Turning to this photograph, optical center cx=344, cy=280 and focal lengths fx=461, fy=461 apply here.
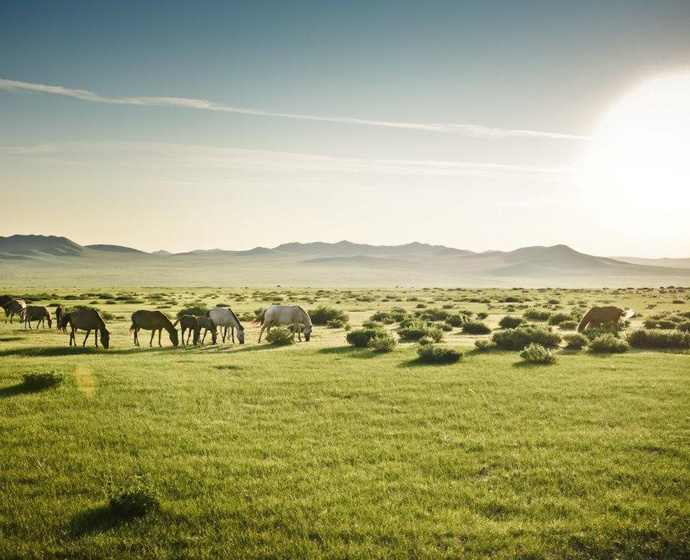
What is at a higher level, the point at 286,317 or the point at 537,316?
the point at 286,317

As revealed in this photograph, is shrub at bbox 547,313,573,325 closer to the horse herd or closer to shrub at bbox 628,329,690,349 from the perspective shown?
shrub at bbox 628,329,690,349

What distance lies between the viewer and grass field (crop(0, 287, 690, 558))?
582 centimetres

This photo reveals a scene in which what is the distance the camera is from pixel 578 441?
342 inches

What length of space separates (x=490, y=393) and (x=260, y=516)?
7.72 metres

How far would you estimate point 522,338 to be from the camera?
20.0 meters

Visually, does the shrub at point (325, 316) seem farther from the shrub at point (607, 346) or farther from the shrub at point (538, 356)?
the shrub at point (538, 356)

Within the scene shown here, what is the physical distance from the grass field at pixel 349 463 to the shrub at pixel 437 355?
2588mm

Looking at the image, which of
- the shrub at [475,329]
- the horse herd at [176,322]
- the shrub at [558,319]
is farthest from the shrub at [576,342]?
the shrub at [558,319]

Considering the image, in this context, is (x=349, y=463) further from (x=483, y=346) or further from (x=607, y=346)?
(x=607, y=346)

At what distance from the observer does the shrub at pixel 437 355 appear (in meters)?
16.8

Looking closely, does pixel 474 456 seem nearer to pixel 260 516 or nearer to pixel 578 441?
pixel 578 441

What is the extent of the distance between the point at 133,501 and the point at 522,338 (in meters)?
17.4

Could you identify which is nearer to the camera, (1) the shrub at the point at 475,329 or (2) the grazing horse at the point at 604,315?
(2) the grazing horse at the point at 604,315

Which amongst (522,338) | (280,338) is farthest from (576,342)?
(280,338)
